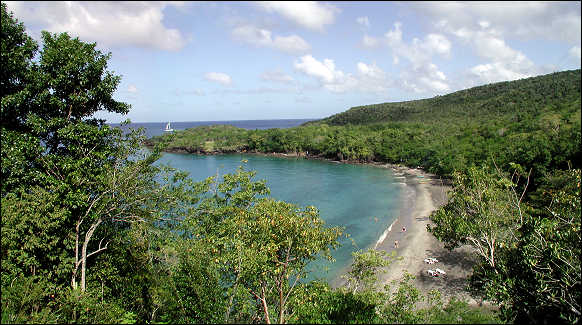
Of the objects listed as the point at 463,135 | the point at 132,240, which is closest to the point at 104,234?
the point at 132,240

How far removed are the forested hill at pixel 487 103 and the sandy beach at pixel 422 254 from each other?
3035 centimetres

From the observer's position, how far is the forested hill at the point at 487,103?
67.0 metres

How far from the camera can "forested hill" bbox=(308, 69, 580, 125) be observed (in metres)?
67.0

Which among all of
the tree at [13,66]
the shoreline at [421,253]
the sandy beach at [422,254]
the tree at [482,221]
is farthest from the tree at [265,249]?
the tree at [482,221]

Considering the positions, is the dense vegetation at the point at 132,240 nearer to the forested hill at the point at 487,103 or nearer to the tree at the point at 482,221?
the tree at the point at 482,221

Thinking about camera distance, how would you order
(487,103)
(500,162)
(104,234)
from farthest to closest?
(487,103) → (500,162) → (104,234)

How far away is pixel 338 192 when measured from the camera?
172 ft

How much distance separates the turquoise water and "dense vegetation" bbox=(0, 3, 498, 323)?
878 cm

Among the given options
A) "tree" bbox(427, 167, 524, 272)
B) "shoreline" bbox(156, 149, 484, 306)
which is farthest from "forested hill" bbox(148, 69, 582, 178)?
"tree" bbox(427, 167, 524, 272)

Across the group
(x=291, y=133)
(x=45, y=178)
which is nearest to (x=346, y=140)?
(x=291, y=133)

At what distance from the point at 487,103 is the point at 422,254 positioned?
89539 mm

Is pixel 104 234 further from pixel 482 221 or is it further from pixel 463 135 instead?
pixel 463 135

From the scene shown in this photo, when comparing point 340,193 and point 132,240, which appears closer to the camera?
point 132,240

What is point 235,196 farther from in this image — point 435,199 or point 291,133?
point 291,133
